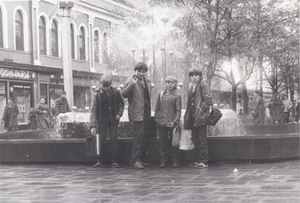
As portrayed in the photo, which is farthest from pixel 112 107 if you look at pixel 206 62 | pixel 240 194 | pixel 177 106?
pixel 206 62

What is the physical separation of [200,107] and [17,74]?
21.3 m

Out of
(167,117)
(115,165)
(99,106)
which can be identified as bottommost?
(115,165)

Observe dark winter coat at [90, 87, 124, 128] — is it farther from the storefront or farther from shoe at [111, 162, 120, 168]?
the storefront

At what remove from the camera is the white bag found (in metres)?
9.77

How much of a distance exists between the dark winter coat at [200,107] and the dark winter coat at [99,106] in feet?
4.03

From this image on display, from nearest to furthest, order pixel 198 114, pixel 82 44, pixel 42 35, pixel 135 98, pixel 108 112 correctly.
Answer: pixel 198 114 < pixel 135 98 < pixel 108 112 < pixel 42 35 < pixel 82 44

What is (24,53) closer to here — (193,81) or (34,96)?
(34,96)

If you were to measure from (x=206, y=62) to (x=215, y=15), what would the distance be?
264 cm

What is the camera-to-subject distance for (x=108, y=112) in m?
10.2

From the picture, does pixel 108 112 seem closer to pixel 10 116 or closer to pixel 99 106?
pixel 99 106

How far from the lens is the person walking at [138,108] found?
9.91m

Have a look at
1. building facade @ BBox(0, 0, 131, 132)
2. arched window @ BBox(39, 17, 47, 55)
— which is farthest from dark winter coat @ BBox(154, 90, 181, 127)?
arched window @ BBox(39, 17, 47, 55)

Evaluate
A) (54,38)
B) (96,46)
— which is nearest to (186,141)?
(54,38)

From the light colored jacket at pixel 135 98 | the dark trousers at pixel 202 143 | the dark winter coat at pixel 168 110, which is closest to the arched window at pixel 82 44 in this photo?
the light colored jacket at pixel 135 98
